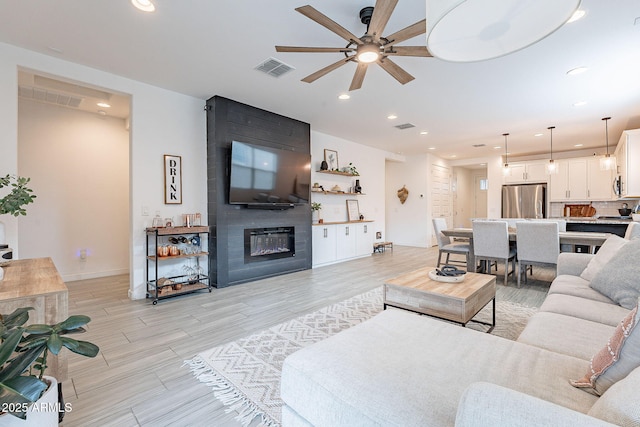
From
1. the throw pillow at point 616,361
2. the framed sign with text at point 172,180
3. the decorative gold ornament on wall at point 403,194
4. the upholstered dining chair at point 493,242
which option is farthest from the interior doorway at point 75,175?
the decorative gold ornament on wall at point 403,194

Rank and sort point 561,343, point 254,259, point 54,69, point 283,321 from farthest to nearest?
point 254,259 → point 54,69 → point 283,321 → point 561,343

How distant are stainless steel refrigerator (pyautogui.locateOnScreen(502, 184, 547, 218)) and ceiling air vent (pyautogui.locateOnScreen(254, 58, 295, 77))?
7.47 meters

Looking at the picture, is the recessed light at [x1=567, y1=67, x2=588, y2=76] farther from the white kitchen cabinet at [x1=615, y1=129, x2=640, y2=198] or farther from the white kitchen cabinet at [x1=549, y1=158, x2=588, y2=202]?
the white kitchen cabinet at [x1=549, y1=158, x2=588, y2=202]

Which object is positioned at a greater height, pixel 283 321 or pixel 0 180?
pixel 0 180

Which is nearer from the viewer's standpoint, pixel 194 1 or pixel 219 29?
pixel 194 1

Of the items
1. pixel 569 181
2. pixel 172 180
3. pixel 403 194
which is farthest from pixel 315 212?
pixel 569 181

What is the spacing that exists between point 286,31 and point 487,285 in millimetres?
2917

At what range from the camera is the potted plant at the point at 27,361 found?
87cm

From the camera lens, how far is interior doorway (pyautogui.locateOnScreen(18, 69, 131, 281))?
419 cm

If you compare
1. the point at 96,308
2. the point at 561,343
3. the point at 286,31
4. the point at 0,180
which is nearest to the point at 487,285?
the point at 561,343

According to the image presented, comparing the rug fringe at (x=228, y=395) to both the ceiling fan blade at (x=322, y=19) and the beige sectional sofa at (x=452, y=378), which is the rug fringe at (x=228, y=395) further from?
the ceiling fan blade at (x=322, y=19)

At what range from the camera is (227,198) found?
4.29 metres

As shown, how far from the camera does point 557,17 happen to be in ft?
3.21

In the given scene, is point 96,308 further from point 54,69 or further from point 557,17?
point 557,17
